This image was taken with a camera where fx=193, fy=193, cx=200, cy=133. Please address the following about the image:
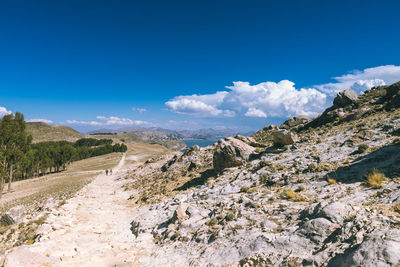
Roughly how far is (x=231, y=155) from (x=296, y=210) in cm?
1626

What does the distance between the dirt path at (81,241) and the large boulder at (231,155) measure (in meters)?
13.6

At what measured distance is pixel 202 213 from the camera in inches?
624

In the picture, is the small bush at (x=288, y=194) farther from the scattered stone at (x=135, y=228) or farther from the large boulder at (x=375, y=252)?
the scattered stone at (x=135, y=228)

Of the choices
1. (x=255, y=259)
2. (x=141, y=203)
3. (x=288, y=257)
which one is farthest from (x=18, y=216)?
(x=288, y=257)

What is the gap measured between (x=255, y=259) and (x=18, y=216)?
84.2 feet

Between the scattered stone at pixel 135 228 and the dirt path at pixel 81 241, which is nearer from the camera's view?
the dirt path at pixel 81 241

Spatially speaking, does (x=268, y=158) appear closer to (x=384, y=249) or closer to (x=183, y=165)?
(x=384, y=249)

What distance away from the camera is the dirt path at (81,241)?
38.3ft

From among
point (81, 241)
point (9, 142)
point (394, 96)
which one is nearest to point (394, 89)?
point (394, 96)

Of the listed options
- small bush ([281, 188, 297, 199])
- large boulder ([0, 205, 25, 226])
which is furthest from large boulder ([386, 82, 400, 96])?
large boulder ([0, 205, 25, 226])

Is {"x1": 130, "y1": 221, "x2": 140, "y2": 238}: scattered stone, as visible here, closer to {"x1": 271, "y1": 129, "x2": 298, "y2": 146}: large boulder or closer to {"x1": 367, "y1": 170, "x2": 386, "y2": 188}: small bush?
{"x1": 367, "y1": 170, "x2": 386, "y2": 188}: small bush

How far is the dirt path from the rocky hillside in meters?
1.43

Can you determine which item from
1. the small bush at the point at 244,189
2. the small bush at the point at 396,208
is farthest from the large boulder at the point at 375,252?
the small bush at the point at 244,189

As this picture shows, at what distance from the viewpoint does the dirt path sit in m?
11.7
